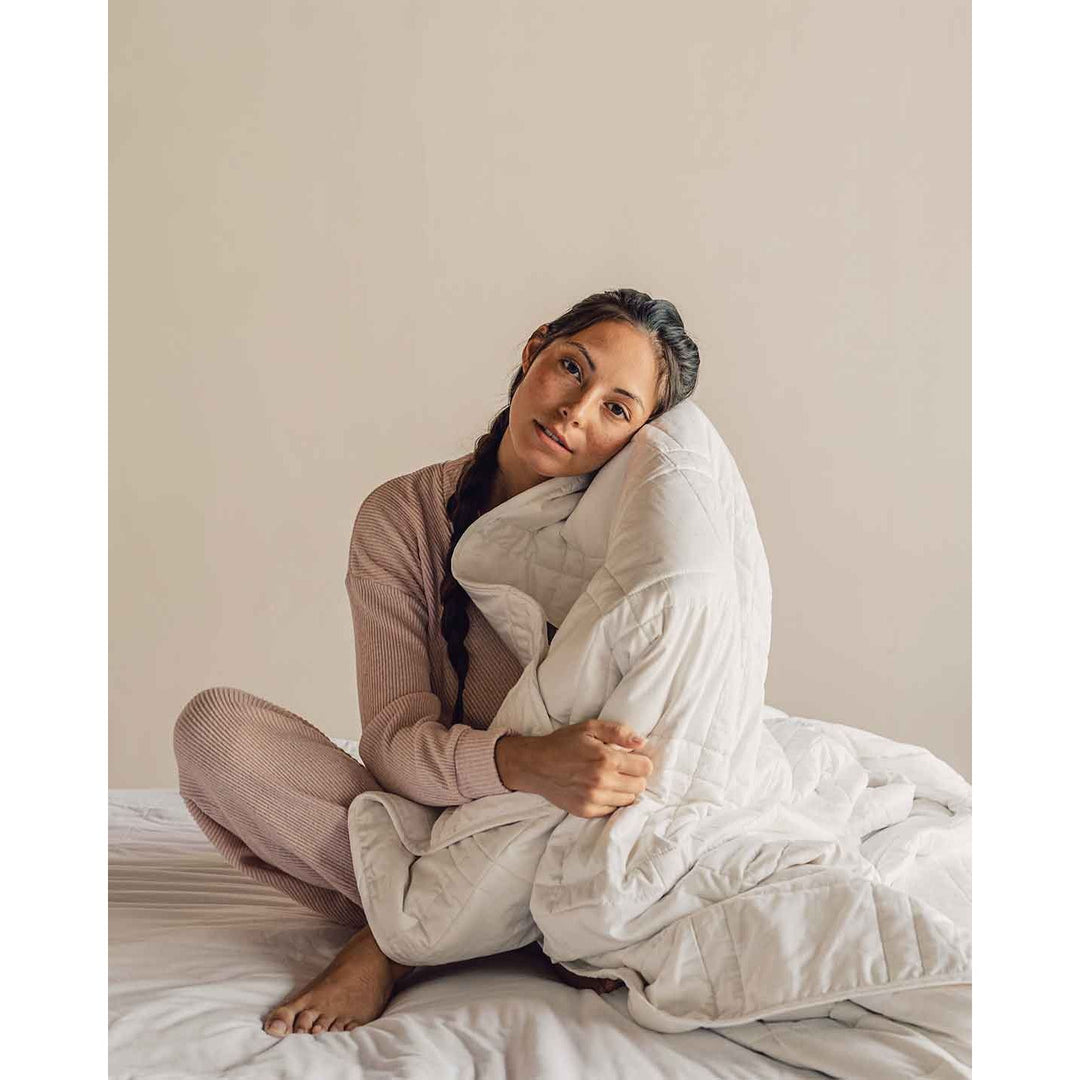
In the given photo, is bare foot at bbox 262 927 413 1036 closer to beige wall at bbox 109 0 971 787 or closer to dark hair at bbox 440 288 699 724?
dark hair at bbox 440 288 699 724

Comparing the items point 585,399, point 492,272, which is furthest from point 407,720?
point 492,272

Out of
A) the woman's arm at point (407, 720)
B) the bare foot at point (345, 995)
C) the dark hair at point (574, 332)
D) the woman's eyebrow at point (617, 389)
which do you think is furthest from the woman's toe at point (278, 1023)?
the woman's eyebrow at point (617, 389)

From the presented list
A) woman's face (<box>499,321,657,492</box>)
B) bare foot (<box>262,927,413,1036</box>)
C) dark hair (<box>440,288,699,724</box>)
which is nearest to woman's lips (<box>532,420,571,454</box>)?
woman's face (<box>499,321,657,492</box>)

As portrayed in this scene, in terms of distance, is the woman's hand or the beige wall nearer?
the woman's hand

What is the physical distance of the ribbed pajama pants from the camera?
1291mm

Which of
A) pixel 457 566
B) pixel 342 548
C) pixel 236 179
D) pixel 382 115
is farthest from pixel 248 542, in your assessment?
pixel 457 566

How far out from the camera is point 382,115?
8.97 feet

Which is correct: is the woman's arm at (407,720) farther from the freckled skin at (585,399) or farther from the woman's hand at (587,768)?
the freckled skin at (585,399)

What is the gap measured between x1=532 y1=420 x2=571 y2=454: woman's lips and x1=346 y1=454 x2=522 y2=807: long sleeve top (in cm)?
18

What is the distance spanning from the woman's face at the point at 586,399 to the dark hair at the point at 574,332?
0.7 inches

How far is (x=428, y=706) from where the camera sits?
1367 millimetres

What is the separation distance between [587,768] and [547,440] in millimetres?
404

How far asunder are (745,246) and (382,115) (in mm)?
881
